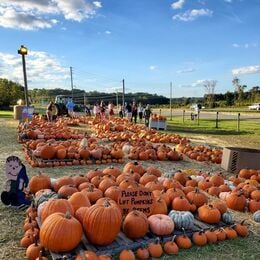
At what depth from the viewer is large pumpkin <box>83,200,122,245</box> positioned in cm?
378

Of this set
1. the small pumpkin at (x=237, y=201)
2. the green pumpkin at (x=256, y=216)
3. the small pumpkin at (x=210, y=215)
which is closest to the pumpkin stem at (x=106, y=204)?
the small pumpkin at (x=210, y=215)

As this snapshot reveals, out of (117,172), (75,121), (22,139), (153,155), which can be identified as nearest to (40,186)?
(117,172)

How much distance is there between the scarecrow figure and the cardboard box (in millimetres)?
5349

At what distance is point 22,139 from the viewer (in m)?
12.8

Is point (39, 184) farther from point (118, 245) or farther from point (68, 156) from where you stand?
point (68, 156)

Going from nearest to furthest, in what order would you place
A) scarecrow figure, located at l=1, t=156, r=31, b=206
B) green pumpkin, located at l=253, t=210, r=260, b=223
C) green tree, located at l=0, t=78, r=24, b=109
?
1. green pumpkin, located at l=253, t=210, r=260, b=223
2. scarecrow figure, located at l=1, t=156, r=31, b=206
3. green tree, located at l=0, t=78, r=24, b=109

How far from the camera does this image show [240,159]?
863 centimetres

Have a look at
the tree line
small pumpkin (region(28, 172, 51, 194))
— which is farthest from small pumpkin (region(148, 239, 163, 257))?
the tree line

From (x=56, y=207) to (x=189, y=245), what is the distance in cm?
162

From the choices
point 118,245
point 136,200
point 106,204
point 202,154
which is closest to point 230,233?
point 136,200

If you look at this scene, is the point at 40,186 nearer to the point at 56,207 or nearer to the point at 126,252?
the point at 56,207

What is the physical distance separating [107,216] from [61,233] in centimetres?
54

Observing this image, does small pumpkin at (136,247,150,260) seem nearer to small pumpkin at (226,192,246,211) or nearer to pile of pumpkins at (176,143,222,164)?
small pumpkin at (226,192,246,211)

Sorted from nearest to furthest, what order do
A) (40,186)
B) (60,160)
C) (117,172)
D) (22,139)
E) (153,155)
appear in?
(40,186) < (117,172) < (60,160) < (153,155) < (22,139)
